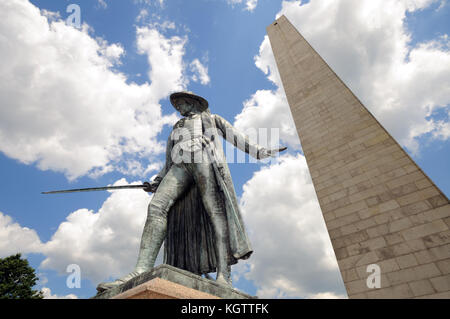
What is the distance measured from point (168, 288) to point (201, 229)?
1779 millimetres

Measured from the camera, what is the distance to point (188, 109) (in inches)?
179

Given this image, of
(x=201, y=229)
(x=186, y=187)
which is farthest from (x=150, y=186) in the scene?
(x=201, y=229)

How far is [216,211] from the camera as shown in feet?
11.5

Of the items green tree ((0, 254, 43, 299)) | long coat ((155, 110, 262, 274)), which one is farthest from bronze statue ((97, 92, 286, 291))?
green tree ((0, 254, 43, 299))

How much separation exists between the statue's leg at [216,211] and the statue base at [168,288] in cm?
48

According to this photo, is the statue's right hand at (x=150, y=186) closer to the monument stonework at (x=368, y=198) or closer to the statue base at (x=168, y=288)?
the statue base at (x=168, y=288)

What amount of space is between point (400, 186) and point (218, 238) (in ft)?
21.3

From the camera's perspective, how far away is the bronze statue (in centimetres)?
324

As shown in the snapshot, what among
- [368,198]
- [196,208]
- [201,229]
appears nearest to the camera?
[201,229]

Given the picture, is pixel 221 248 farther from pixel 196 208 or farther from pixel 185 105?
pixel 185 105
